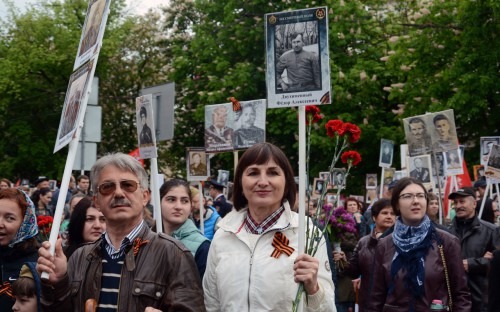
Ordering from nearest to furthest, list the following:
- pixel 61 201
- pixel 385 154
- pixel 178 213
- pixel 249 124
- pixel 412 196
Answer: pixel 61 201 < pixel 178 213 < pixel 412 196 < pixel 249 124 < pixel 385 154

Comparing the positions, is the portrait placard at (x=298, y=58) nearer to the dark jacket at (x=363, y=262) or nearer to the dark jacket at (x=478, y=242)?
the dark jacket at (x=363, y=262)

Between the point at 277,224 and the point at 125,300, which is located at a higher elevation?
the point at 277,224

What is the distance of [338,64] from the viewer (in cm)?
3297

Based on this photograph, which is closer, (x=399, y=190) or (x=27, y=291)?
(x=27, y=291)

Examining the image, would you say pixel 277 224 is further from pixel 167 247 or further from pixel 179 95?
pixel 179 95

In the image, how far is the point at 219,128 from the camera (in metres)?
12.2

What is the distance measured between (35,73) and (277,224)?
42.0 meters

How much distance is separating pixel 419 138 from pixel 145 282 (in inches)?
407

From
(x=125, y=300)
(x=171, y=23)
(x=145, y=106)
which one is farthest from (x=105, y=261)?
(x=171, y=23)

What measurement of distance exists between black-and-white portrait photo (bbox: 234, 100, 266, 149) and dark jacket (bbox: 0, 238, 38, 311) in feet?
20.2

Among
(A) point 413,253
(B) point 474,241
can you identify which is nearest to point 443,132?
(B) point 474,241

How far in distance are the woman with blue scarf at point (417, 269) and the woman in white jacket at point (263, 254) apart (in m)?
2.33

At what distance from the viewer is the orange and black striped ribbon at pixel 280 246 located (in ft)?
15.6

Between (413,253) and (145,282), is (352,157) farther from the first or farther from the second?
(413,253)
